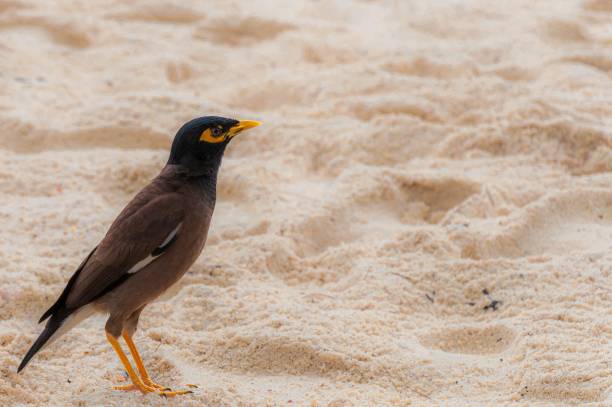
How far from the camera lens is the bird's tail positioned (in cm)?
237

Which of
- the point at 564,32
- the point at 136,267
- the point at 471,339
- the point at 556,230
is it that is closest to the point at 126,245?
the point at 136,267

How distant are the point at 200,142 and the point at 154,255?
42 cm

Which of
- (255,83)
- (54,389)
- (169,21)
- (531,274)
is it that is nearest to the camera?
(54,389)

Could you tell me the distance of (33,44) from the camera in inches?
212

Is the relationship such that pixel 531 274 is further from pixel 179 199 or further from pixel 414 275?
pixel 179 199

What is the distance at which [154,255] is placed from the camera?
99.6 inches

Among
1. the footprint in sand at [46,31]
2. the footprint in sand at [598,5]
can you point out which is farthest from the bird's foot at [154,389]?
the footprint in sand at [598,5]

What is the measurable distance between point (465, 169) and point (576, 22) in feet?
7.31

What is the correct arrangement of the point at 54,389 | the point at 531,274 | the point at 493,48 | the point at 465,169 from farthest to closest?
the point at 493,48 < the point at 465,169 < the point at 531,274 < the point at 54,389

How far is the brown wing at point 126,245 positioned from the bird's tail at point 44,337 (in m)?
0.05

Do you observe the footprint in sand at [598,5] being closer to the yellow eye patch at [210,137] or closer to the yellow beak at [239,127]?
the yellow beak at [239,127]

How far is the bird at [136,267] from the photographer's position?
8.14 feet

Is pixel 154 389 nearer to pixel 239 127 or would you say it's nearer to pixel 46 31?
pixel 239 127

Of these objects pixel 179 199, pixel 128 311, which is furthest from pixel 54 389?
pixel 179 199
